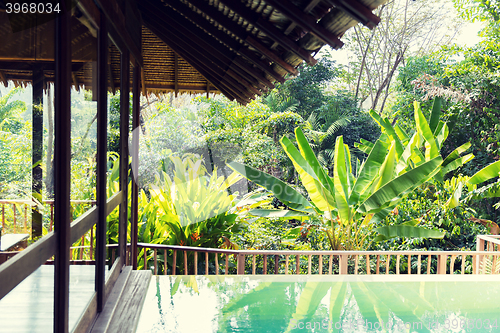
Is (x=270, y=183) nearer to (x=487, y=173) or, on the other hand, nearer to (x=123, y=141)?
(x=123, y=141)

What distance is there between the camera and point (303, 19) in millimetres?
1756

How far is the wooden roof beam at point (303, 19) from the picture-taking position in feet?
5.74

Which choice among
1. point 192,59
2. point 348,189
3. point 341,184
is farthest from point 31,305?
point 348,189

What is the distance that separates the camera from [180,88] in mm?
5078

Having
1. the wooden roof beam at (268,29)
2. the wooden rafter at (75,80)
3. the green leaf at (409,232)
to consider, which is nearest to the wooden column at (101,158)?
the wooden rafter at (75,80)

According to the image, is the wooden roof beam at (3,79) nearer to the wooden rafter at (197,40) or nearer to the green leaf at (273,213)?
the wooden rafter at (197,40)

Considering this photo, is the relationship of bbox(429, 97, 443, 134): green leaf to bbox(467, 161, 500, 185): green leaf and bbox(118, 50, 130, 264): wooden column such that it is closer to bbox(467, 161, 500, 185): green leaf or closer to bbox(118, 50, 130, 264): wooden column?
bbox(467, 161, 500, 185): green leaf

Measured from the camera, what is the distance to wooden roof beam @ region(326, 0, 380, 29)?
1.49 metres

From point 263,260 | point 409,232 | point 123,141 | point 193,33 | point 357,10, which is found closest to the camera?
point 357,10

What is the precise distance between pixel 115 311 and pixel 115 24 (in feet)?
5.86

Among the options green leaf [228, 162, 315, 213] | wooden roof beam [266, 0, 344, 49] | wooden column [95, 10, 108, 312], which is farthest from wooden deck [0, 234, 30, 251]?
green leaf [228, 162, 315, 213]

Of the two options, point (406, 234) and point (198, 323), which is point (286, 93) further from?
point (198, 323)

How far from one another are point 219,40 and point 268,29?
920 mm

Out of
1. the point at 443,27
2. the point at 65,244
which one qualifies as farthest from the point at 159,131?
the point at 443,27
